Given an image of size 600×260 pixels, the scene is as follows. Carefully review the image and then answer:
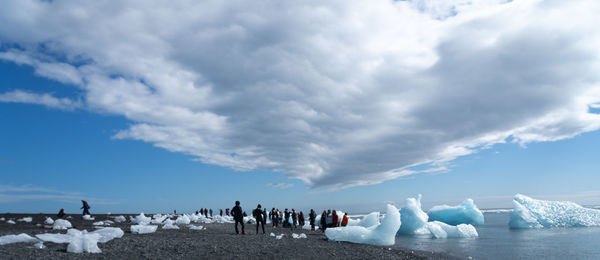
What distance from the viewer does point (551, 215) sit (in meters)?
40.3

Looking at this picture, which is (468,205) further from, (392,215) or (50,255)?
(50,255)

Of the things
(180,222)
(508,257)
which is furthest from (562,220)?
(180,222)

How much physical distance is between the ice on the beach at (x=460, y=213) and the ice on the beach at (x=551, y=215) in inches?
178

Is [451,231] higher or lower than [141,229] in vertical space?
lower

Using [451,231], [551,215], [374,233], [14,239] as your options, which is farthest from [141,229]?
[551,215]

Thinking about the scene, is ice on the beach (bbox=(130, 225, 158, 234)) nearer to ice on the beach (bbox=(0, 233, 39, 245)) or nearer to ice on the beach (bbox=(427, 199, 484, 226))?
ice on the beach (bbox=(0, 233, 39, 245))

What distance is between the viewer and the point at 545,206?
1614 inches

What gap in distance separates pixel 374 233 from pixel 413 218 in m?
14.9

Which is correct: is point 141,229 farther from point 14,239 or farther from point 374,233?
point 374,233

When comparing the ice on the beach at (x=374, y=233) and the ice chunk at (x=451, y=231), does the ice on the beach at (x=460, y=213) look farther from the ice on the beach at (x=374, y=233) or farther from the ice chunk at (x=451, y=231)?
the ice on the beach at (x=374, y=233)

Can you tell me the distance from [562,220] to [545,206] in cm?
217

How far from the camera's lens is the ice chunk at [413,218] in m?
32.3

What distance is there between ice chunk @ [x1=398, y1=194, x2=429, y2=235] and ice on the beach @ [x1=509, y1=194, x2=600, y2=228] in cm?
1375

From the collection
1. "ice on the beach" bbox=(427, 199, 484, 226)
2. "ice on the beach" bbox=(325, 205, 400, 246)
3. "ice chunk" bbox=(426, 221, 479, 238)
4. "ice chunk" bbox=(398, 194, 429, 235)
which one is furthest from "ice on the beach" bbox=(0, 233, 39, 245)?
"ice on the beach" bbox=(427, 199, 484, 226)
